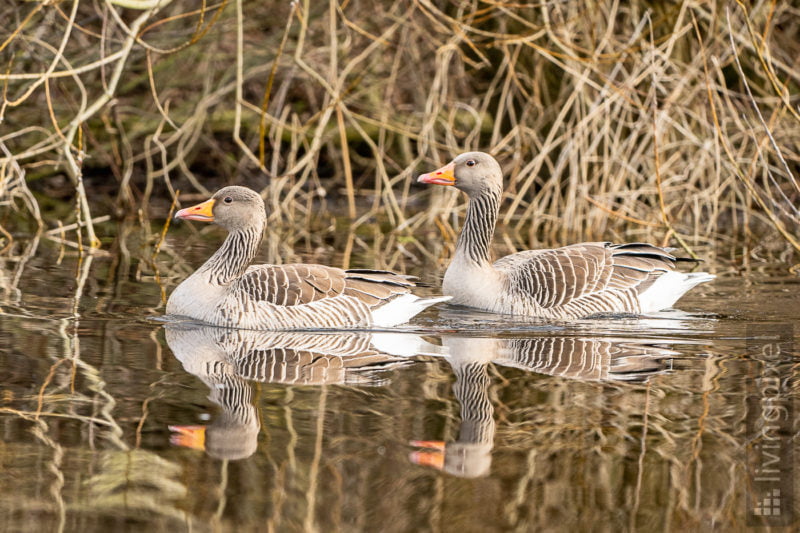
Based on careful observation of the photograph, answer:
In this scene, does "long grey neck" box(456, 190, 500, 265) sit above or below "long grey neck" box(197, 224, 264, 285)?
above

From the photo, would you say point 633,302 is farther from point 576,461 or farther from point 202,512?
point 202,512

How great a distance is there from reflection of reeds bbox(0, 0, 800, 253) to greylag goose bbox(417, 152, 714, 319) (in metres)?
2.71

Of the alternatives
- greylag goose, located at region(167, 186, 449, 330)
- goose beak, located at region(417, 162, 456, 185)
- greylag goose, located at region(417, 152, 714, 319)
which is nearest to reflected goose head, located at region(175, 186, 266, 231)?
greylag goose, located at region(167, 186, 449, 330)

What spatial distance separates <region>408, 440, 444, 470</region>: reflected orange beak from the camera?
546cm

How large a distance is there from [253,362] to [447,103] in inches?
370

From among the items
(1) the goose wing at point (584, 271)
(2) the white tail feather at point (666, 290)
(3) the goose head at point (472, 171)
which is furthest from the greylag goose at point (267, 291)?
(2) the white tail feather at point (666, 290)

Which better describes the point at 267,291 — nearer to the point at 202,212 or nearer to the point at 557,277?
the point at 202,212

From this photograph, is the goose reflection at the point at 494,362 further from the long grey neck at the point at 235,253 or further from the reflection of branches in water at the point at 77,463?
the long grey neck at the point at 235,253

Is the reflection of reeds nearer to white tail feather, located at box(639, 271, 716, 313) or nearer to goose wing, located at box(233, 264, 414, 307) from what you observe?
white tail feather, located at box(639, 271, 716, 313)

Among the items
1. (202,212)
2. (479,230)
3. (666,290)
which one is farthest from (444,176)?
(202,212)

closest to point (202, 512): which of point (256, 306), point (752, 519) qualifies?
point (752, 519)

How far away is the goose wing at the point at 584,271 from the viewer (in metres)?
10.0

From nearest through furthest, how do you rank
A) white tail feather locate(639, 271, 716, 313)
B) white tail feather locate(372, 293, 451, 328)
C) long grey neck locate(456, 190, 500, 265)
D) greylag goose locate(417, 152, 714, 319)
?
white tail feather locate(372, 293, 451, 328) → greylag goose locate(417, 152, 714, 319) → white tail feather locate(639, 271, 716, 313) → long grey neck locate(456, 190, 500, 265)

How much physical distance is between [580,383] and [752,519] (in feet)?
7.69
